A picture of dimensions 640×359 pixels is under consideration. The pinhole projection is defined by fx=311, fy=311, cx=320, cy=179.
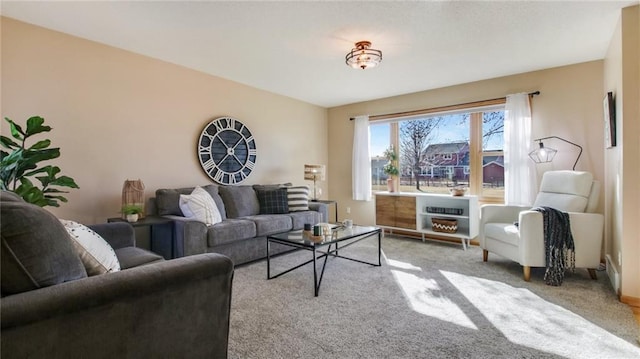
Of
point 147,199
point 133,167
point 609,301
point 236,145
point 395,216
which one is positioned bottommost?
point 609,301

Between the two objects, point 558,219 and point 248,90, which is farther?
point 248,90

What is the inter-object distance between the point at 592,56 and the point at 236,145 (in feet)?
14.7

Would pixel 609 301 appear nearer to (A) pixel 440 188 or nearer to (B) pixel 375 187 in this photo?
(A) pixel 440 188

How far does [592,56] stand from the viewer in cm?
354

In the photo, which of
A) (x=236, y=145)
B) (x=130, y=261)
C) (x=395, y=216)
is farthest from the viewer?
(x=395, y=216)

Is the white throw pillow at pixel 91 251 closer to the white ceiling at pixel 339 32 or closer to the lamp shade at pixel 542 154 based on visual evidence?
the white ceiling at pixel 339 32

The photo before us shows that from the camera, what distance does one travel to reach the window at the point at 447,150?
4.50 metres

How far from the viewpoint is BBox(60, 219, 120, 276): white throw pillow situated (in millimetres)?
1441

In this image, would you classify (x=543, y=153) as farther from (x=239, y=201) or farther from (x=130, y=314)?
(x=130, y=314)

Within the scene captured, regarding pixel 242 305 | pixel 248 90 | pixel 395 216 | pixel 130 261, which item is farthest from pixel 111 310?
pixel 395 216

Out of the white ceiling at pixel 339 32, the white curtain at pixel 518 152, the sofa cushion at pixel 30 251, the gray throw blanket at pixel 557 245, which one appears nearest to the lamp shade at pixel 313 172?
the white ceiling at pixel 339 32

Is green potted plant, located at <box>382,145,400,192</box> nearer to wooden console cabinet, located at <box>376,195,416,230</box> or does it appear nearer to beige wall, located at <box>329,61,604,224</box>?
wooden console cabinet, located at <box>376,195,416,230</box>

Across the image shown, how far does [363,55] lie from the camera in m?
3.07

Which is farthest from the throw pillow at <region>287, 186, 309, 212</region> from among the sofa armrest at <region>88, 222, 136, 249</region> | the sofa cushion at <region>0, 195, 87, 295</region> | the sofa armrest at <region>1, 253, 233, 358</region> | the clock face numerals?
the sofa cushion at <region>0, 195, 87, 295</region>
